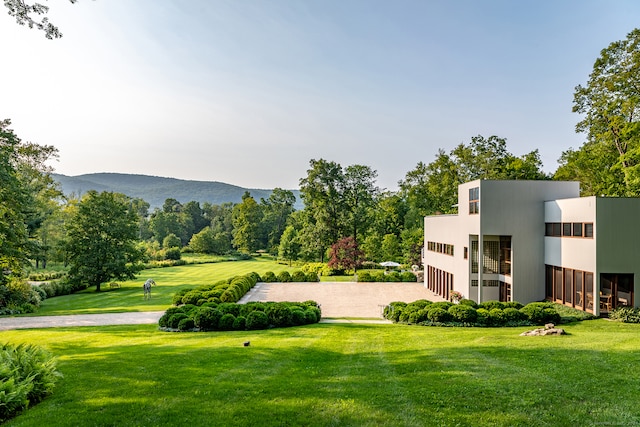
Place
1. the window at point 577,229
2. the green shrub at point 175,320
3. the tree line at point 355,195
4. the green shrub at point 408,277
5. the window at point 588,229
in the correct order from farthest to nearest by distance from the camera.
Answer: the green shrub at point 408,277
the tree line at point 355,195
the window at point 577,229
the window at point 588,229
the green shrub at point 175,320

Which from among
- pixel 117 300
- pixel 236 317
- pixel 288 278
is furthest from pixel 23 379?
pixel 288 278

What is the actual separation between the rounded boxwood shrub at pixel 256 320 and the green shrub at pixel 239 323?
0.23 meters

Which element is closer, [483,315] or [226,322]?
[226,322]

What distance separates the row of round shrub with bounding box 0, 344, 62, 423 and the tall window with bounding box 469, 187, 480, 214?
18763mm

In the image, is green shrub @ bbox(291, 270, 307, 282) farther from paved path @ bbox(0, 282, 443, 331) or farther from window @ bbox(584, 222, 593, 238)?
window @ bbox(584, 222, 593, 238)

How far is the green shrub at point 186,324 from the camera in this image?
15.3 meters

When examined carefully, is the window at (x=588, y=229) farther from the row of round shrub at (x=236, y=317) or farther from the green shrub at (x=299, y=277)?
the green shrub at (x=299, y=277)

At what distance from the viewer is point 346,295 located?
86.9 ft

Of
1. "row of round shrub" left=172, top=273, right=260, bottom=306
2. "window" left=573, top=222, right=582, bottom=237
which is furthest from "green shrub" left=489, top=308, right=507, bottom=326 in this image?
"row of round shrub" left=172, top=273, right=260, bottom=306

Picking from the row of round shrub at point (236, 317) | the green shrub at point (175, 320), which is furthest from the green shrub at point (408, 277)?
the green shrub at point (175, 320)

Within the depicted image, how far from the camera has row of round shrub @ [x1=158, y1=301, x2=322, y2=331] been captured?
1542 centimetres

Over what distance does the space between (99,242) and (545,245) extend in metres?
31.9

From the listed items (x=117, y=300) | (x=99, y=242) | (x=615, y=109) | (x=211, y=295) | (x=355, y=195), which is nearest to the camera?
(x=211, y=295)

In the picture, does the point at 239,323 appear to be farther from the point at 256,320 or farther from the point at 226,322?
the point at 256,320
